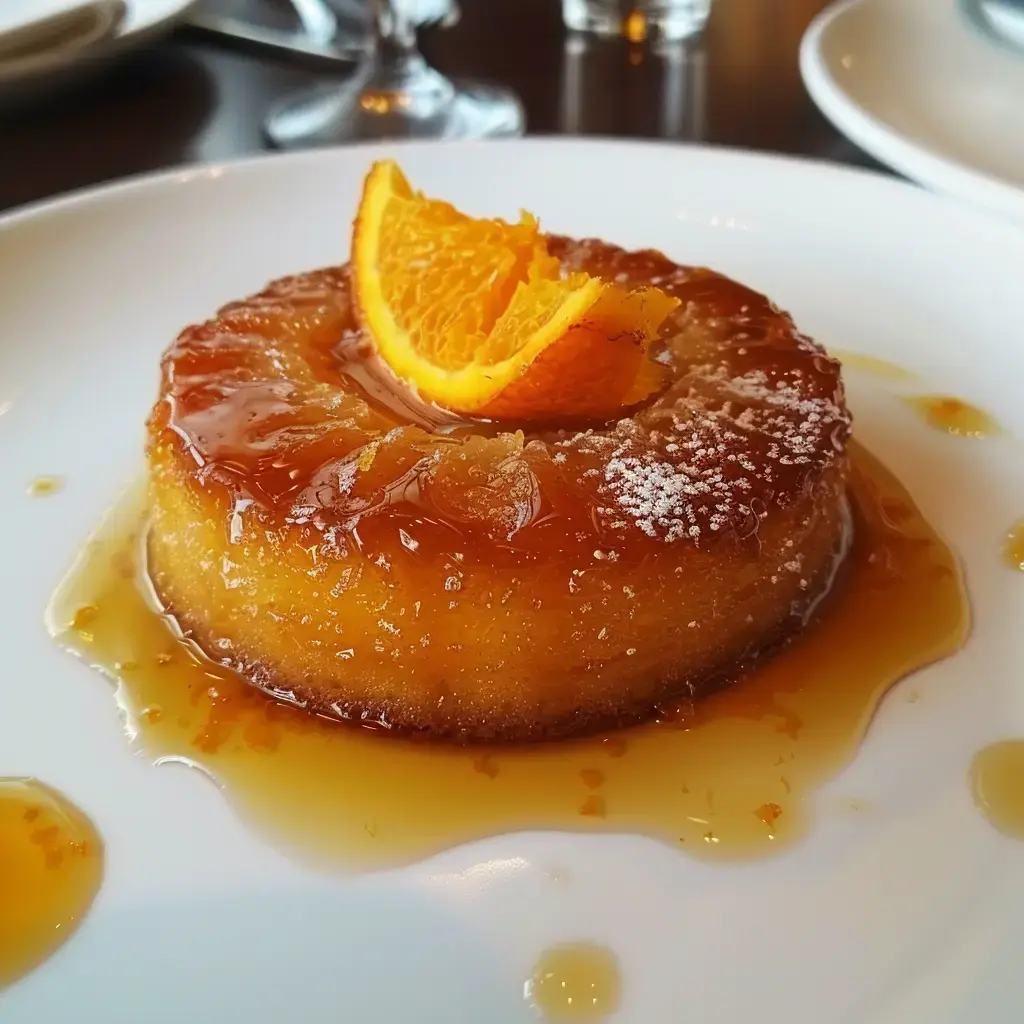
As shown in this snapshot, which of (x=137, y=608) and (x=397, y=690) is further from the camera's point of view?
(x=137, y=608)

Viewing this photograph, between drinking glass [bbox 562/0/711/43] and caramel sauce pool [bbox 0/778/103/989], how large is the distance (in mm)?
4010

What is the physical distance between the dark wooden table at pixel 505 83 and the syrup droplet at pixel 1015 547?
174 cm

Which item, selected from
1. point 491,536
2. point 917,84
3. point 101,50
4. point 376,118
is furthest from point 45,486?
point 917,84

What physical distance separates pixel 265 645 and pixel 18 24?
2588 mm

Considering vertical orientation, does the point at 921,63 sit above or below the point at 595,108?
above

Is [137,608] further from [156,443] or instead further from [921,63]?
[921,63]

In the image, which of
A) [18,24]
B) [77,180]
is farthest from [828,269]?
[18,24]

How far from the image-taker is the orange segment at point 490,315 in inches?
69.7

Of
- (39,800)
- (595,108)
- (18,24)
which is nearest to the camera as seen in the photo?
(39,800)

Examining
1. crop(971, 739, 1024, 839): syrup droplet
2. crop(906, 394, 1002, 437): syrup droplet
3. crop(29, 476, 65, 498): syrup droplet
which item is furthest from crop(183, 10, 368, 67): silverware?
crop(971, 739, 1024, 839): syrup droplet

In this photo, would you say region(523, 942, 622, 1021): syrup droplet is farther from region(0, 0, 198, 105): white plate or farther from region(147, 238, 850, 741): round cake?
region(0, 0, 198, 105): white plate

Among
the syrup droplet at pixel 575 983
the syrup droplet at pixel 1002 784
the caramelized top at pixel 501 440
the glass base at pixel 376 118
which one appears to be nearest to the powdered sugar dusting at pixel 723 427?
the caramelized top at pixel 501 440

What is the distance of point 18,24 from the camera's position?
3.43 metres

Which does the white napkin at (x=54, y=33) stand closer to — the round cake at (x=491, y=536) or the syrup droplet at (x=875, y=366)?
the round cake at (x=491, y=536)
